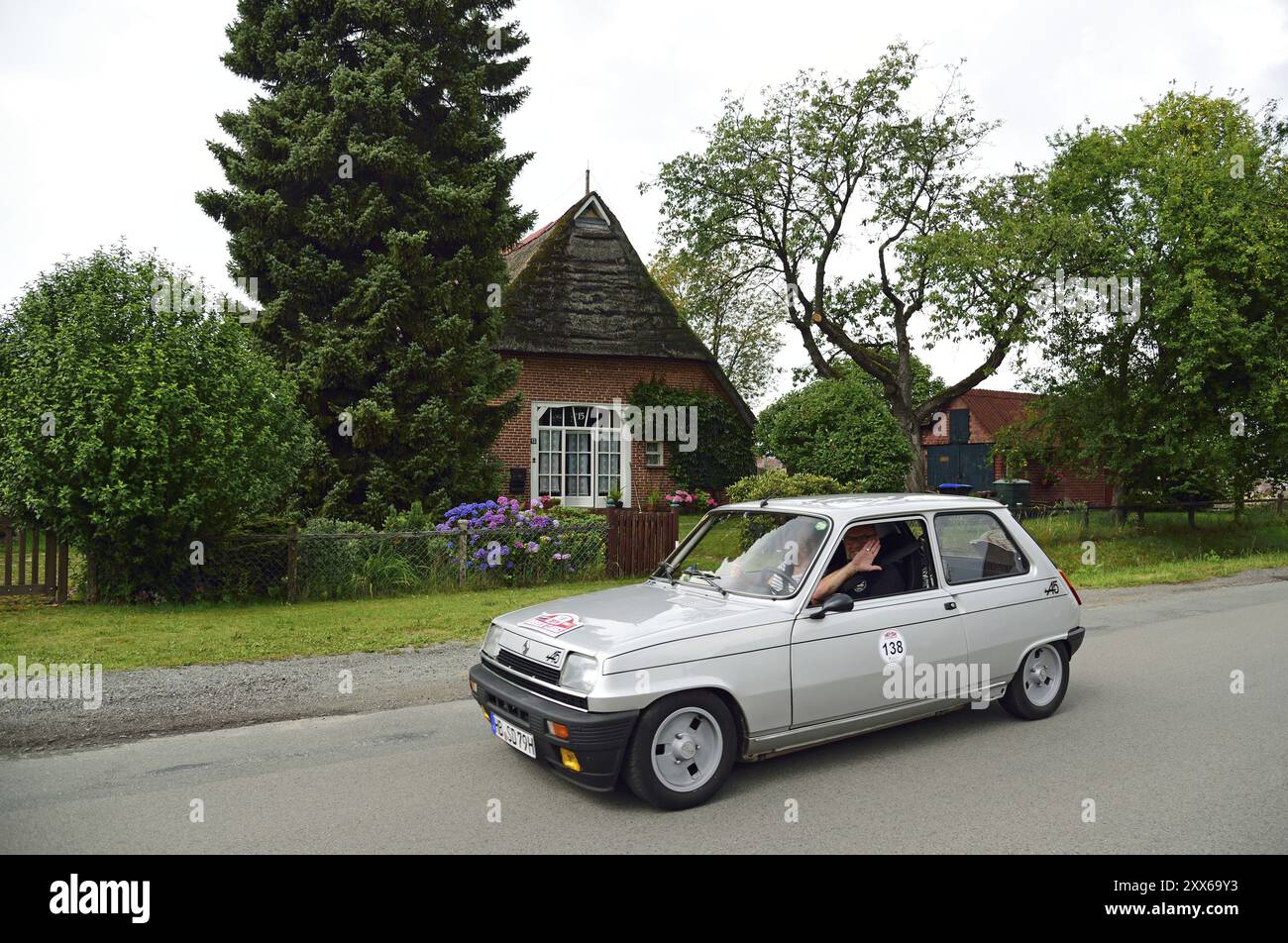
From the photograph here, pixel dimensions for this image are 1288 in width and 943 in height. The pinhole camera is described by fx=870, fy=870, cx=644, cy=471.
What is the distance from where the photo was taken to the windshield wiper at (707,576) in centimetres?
546

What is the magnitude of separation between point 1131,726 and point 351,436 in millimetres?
12491

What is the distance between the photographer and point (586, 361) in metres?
22.7

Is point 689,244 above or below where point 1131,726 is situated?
above

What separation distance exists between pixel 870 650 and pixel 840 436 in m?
13.8

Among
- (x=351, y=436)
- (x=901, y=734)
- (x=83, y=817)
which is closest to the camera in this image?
(x=83, y=817)

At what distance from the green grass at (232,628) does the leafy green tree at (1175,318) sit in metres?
15.3

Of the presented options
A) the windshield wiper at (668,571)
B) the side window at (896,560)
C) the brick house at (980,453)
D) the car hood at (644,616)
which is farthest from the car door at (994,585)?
the brick house at (980,453)

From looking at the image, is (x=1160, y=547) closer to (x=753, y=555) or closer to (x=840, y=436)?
(x=840, y=436)

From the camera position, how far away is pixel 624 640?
4.60 metres

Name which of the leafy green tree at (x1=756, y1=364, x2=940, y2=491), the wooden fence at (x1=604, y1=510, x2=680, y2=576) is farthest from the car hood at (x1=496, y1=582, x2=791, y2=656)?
the leafy green tree at (x1=756, y1=364, x2=940, y2=491)

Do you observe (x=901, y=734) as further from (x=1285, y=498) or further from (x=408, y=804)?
(x=1285, y=498)

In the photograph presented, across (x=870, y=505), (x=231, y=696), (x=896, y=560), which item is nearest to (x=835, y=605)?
(x=896, y=560)

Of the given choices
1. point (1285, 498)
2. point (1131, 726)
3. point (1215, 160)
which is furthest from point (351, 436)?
point (1285, 498)

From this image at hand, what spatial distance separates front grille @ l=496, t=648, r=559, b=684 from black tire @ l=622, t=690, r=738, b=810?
559 millimetres
